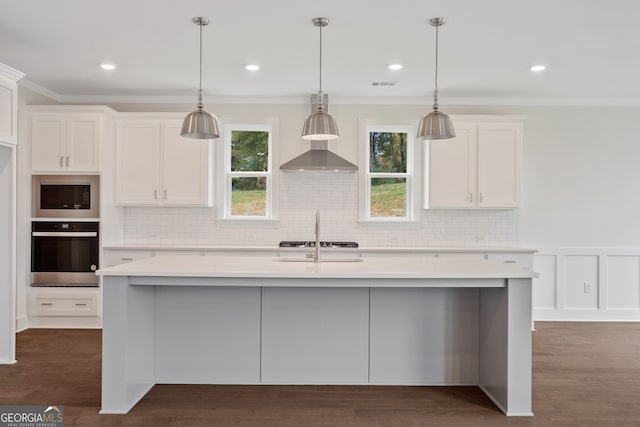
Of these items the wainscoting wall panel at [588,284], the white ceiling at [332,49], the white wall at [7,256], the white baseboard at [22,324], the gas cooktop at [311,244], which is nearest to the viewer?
the white ceiling at [332,49]

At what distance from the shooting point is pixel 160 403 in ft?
9.88

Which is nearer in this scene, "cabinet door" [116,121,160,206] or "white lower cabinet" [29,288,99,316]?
"white lower cabinet" [29,288,99,316]

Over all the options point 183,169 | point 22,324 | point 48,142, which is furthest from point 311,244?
point 22,324

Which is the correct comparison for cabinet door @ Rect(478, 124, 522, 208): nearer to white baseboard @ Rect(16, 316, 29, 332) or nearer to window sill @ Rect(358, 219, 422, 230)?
window sill @ Rect(358, 219, 422, 230)

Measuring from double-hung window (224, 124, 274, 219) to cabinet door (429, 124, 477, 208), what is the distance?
6.70 ft

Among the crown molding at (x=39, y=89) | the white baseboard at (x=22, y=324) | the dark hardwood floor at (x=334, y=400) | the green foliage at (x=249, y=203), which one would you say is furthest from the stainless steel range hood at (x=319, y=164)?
the white baseboard at (x=22, y=324)

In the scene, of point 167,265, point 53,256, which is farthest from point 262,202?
point 167,265

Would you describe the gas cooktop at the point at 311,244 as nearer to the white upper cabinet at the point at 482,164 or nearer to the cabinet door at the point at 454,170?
the cabinet door at the point at 454,170

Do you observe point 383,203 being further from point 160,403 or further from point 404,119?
point 160,403

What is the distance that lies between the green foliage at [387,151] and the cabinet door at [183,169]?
2074mm

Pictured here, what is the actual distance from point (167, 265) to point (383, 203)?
3358 mm

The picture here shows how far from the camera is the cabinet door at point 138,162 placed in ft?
17.8

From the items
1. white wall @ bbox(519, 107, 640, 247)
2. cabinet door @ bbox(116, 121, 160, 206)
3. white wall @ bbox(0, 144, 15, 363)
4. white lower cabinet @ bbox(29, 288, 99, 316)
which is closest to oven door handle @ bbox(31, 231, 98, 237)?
cabinet door @ bbox(116, 121, 160, 206)

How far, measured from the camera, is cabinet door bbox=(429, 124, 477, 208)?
5.41 m
